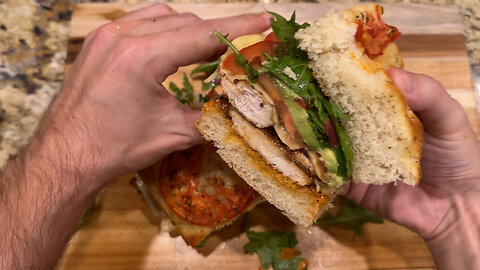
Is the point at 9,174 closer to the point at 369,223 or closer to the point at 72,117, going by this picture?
the point at 72,117

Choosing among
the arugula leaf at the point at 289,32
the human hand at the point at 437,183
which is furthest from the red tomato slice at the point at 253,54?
the human hand at the point at 437,183

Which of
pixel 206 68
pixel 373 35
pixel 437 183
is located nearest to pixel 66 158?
pixel 206 68

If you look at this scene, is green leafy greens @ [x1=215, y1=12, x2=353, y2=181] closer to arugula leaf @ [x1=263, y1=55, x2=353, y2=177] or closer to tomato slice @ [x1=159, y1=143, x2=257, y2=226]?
arugula leaf @ [x1=263, y1=55, x2=353, y2=177]

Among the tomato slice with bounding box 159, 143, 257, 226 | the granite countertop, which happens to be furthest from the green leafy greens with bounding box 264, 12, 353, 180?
the granite countertop

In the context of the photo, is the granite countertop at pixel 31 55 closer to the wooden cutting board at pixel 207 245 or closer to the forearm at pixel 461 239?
the wooden cutting board at pixel 207 245

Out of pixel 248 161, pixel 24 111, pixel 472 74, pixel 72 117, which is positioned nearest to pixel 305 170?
pixel 248 161

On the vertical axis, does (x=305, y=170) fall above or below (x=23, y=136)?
above

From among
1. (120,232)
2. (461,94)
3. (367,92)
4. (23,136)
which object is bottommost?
(120,232)
